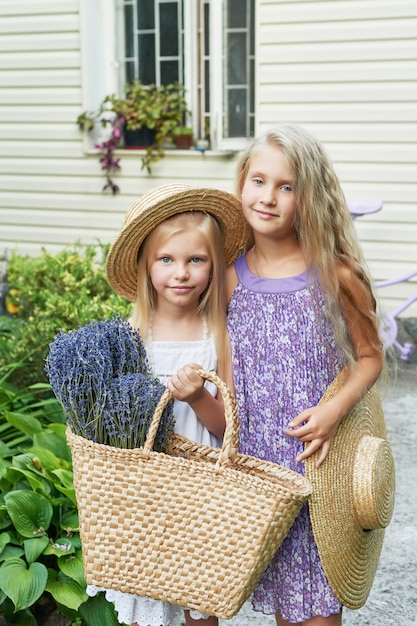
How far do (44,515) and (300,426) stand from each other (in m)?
1.20

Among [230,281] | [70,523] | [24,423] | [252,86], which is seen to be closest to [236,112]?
[252,86]

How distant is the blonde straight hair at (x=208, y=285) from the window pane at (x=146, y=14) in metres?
4.85

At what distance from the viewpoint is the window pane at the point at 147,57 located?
262 inches

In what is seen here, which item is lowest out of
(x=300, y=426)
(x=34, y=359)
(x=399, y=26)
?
(x=34, y=359)

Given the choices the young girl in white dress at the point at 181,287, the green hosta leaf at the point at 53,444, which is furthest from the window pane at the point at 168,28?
the young girl in white dress at the point at 181,287

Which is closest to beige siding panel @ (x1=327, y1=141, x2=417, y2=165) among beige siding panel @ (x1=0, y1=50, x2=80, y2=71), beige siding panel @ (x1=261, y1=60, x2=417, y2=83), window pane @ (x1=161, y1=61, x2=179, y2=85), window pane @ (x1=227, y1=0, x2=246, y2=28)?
beige siding panel @ (x1=261, y1=60, x2=417, y2=83)

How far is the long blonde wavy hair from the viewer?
2092mm

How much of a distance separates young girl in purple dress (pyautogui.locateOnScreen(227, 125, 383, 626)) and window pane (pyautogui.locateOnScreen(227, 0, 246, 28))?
4467 mm

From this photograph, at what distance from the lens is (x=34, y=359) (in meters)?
4.34

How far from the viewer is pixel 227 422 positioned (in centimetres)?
192

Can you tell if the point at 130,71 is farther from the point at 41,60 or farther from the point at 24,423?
the point at 24,423

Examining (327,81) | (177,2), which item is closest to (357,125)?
(327,81)

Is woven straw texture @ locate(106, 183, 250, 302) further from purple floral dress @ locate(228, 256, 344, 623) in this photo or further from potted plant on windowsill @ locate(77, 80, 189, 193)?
potted plant on windowsill @ locate(77, 80, 189, 193)

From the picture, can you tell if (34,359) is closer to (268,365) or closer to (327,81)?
(268,365)
